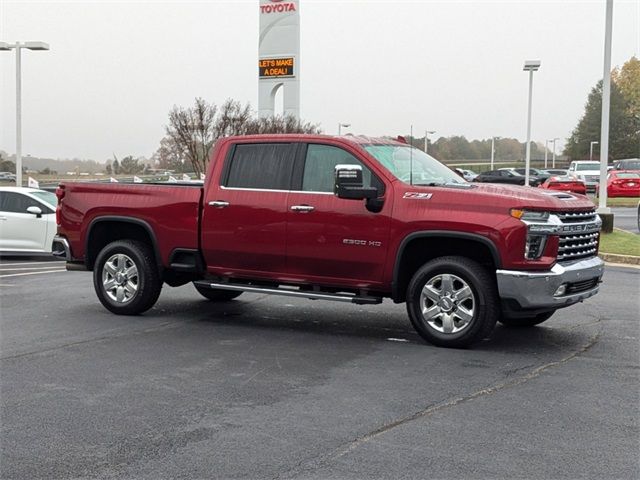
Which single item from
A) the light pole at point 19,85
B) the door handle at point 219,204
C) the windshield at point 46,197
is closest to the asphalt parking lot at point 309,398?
the door handle at point 219,204

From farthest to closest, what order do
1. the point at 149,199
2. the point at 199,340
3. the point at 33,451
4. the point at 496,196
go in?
the point at 149,199 → the point at 199,340 → the point at 496,196 → the point at 33,451

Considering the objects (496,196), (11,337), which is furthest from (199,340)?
(496,196)

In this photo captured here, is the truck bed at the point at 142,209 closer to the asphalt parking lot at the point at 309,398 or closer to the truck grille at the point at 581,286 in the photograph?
the asphalt parking lot at the point at 309,398

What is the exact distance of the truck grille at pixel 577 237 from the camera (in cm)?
757

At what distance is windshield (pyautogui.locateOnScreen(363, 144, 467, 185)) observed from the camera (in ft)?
27.0

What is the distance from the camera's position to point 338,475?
444cm

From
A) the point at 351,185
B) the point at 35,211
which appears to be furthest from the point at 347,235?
the point at 35,211

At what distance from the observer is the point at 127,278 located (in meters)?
9.59

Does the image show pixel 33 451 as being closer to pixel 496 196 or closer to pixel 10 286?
pixel 496 196

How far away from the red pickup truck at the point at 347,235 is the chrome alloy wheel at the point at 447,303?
11mm

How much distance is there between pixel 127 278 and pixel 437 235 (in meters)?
3.84

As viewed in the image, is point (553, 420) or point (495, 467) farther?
point (553, 420)

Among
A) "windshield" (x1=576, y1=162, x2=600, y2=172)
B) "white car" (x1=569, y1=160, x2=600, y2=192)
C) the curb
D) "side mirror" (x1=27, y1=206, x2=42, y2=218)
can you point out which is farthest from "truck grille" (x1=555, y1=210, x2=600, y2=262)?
"windshield" (x1=576, y1=162, x2=600, y2=172)

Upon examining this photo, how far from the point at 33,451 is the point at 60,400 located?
111cm
